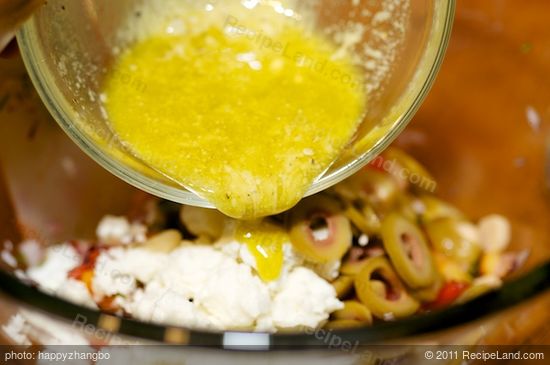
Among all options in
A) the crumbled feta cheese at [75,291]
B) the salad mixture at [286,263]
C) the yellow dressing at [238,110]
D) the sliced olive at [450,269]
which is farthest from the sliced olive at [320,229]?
the crumbled feta cheese at [75,291]

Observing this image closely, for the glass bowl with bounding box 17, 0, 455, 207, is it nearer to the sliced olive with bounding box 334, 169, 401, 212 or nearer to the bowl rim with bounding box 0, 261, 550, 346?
the sliced olive with bounding box 334, 169, 401, 212

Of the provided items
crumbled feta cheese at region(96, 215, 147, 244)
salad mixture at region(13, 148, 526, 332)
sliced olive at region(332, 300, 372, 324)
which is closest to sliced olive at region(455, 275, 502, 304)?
salad mixture at region(13, 148, 526, 332)

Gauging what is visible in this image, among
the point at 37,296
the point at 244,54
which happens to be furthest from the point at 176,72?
the point at 37,296

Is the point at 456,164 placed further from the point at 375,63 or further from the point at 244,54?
the point at 244,54

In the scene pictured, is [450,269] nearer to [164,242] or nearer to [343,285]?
[343,285]

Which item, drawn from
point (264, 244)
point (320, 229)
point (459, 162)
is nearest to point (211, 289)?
point (264, 244)

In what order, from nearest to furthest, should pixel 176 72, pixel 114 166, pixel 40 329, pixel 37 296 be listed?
pixel 37 296 → pixel 40 329 → pixel 114 166 → pixel 176 72

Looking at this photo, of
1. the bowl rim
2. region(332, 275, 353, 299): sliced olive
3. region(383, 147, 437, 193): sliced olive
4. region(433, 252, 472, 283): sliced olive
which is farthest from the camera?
region(383, 147, 437, 193): sliced olive
